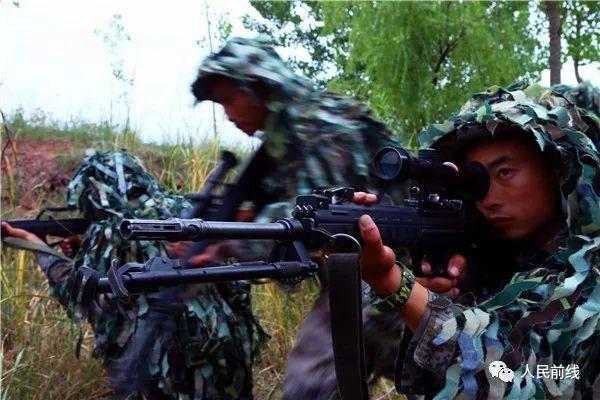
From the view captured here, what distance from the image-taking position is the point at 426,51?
16.6 feet

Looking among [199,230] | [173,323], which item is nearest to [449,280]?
[199,230]

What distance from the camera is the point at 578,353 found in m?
1.78

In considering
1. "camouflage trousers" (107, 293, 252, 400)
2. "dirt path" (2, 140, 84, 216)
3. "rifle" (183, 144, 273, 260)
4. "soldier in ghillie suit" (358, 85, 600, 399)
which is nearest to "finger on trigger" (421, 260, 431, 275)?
"soldier in ghillie suit" (358, 85, 600, 399)

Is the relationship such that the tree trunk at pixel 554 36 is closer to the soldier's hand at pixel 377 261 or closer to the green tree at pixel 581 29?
the green tree at pixel 581 29

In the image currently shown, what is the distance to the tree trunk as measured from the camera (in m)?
4.89

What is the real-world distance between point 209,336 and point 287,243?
1.93 m

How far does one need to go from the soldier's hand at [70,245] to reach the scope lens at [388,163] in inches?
103

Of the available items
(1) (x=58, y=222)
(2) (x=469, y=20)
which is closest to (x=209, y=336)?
(1) (x=58, y=222)

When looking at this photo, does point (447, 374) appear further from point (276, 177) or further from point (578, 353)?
point (276, 177)

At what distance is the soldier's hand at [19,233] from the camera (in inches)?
154

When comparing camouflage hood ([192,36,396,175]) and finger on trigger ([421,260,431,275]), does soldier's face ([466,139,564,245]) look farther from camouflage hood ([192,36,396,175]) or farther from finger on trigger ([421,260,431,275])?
camouflage hood ([192,36,396,175])

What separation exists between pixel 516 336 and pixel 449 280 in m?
0.35

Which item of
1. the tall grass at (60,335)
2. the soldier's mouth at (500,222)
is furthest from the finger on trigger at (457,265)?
the tall grass at (60,335)

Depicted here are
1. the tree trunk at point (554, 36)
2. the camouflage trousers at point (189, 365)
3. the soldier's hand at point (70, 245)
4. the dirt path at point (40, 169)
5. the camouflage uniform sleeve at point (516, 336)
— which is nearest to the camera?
the camouflage uniform sleeve at point (516, 336)
